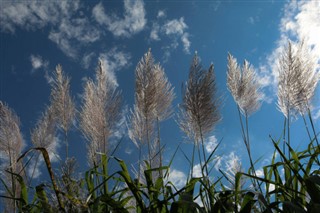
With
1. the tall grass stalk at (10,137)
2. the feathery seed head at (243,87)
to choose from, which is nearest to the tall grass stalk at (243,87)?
the feathery seed head at (243,87)

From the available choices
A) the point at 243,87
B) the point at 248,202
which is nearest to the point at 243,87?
the point at 243,87

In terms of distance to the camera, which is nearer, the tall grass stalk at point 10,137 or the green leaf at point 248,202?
the green leaf at point 248,202

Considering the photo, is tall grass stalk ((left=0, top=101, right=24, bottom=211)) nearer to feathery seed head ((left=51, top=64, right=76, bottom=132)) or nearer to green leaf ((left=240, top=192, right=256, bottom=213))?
feathery seed head ((left=51, top=64, right=76, bottom=132))

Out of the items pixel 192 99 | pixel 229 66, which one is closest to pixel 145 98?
pixel 192 99

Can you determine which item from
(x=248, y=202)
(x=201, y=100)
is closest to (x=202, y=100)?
(x=201, y=100)

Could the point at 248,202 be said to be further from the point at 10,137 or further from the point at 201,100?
the point at 10,137

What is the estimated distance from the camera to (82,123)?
3285mm

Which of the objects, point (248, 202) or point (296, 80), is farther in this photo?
point (296, 80)

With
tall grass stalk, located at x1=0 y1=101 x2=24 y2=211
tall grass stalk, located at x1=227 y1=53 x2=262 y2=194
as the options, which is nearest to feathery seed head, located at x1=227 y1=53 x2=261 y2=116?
tall grass stalk, located at x1=227 y1=53 x2=262 y2=194

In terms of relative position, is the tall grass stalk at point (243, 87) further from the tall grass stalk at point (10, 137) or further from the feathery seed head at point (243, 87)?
the tall grass stalk at point (10, 137)

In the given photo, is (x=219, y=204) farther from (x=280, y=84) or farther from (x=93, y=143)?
(x=280, y=84)

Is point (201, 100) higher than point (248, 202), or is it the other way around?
point (201, 100)

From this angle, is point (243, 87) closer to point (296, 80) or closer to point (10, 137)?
point (296, 80)

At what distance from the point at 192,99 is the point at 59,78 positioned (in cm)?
162
